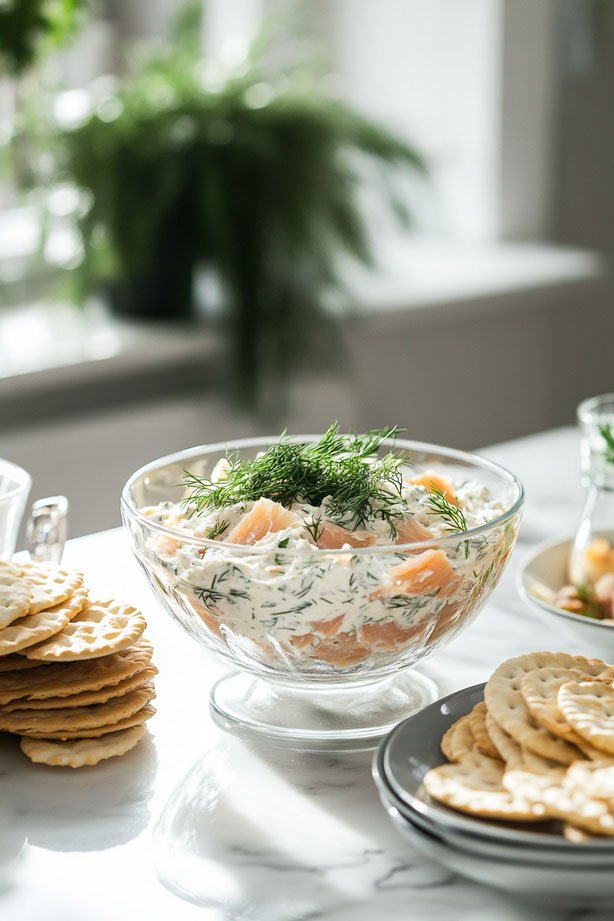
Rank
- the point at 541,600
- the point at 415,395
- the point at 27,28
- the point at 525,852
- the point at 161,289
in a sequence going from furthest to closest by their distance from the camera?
1. the point at 415,395
2. the point at 161,289
3. the point at 27,28
4. the point at 541,600
5. the point at 525,852

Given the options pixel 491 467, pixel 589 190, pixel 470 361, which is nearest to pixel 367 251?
pixel 470 361

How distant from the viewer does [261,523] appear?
80 cm

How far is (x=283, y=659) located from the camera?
2.59ft

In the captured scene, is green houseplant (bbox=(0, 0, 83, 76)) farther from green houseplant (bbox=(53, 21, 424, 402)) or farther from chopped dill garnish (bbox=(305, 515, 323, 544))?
chopped dill garnish (bbox=(305, 515, 323, 544))

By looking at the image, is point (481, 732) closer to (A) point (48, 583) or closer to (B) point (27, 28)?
(A) point (48, 583)

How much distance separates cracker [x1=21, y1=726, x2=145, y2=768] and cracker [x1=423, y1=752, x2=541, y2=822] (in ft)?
0.75

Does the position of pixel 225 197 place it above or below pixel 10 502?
above

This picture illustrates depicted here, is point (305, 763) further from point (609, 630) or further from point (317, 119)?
point (317, 119)

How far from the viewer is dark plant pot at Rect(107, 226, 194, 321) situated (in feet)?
8.17

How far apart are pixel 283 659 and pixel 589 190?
2642 millimetres

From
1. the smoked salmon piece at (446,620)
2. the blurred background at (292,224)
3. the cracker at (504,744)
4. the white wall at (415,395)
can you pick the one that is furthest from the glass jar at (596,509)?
the blurred background at (292,224)

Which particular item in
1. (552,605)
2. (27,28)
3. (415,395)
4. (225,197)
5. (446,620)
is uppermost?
(27,28)

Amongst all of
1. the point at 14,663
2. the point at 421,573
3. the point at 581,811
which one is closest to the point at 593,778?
the point at 581,811

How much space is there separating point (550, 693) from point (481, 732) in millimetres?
47
